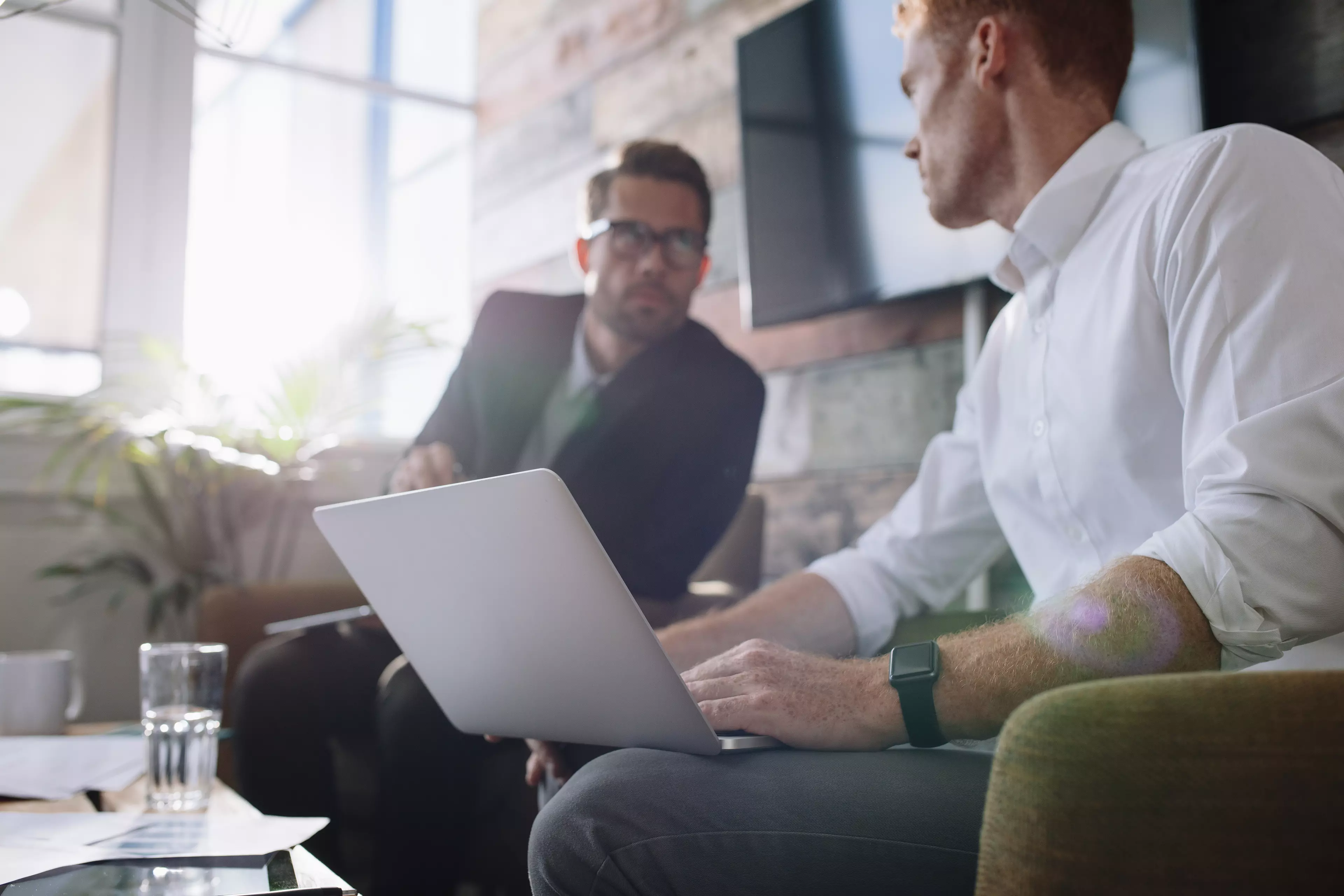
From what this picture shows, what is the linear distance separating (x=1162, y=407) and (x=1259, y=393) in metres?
0.17

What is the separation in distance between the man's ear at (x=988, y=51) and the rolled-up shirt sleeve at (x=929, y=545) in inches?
14.7

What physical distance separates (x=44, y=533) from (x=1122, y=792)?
117 inches

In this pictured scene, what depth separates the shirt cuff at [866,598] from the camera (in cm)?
124

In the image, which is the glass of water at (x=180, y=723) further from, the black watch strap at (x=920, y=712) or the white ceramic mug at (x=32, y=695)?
the black watch strap at (x=920, y=712)

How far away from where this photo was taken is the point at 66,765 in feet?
3.63

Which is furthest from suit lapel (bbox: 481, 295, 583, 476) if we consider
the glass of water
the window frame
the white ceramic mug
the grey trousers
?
the window frame

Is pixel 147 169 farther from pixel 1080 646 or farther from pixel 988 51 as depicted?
pixel 1080 646

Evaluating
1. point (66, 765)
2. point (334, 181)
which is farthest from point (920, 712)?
point (334, 181)

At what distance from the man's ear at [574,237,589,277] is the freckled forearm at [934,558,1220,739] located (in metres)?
1.33

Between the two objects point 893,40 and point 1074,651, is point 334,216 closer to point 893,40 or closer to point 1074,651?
point 893,40

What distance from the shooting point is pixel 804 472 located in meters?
2.28

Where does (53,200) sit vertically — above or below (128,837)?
above

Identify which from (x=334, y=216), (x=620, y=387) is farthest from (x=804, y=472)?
(x=334, y=216)

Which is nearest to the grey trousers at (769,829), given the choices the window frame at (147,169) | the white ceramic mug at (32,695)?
the white ceramic mug at (32,695)
